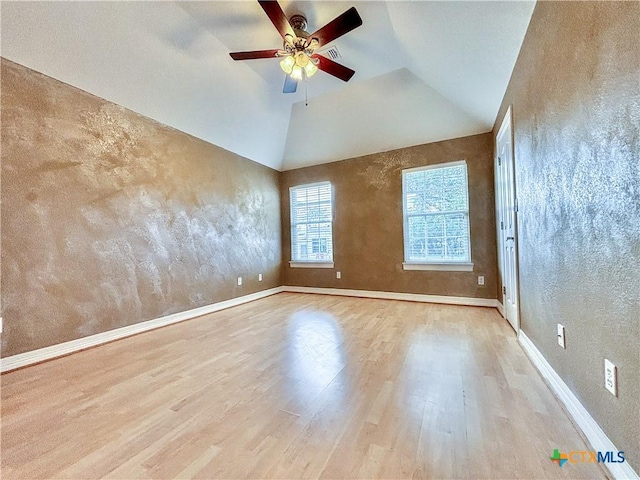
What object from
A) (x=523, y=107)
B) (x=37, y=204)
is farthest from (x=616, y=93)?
(x=37, y=204)

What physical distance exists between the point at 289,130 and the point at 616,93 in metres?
4.40

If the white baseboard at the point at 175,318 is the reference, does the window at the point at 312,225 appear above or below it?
above

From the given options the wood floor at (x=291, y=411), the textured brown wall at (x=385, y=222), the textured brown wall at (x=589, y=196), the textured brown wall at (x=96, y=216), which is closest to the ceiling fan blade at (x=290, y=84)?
the textured brown wall at (x=96, y=216)

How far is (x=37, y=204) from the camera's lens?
2244mm

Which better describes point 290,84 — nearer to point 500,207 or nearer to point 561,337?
point 500,207

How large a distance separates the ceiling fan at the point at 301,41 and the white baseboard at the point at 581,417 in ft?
9.27

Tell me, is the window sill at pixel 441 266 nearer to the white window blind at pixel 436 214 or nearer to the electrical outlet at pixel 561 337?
the white window blind at pixel 436 214

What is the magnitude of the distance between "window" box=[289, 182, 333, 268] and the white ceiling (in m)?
1.02

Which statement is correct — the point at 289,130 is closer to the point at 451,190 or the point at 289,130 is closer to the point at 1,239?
the point at 451,190

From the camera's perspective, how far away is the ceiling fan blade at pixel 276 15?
1.90 meters

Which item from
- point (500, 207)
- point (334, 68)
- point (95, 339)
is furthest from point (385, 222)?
point (95, 339)

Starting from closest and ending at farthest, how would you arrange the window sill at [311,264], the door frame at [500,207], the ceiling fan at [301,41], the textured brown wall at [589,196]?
the textured brown wall at [589,196] → the ceiling fan at [301,41] → the door frame at [500,207] → the window sill at [311,264]

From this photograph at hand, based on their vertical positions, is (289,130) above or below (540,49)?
above

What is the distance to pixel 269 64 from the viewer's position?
3287mm
